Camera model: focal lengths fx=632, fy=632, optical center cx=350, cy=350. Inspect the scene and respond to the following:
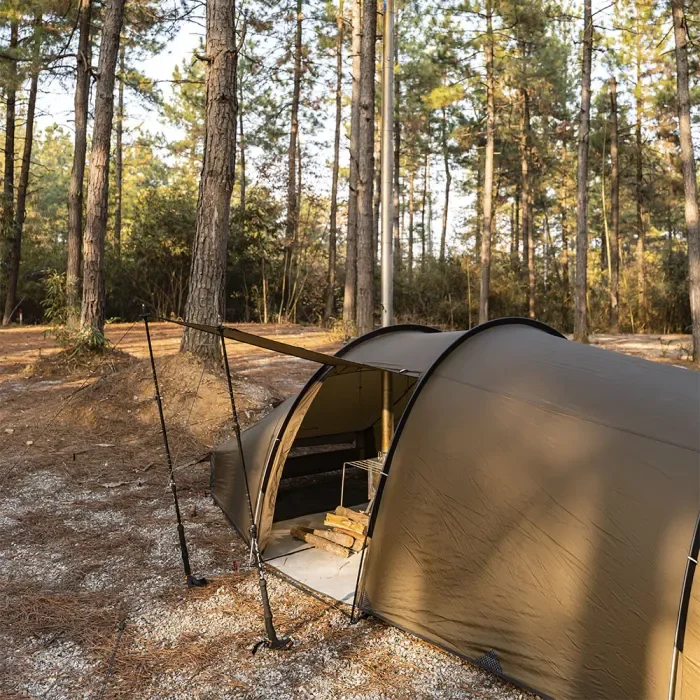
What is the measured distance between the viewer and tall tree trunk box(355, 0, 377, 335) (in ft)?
33.9

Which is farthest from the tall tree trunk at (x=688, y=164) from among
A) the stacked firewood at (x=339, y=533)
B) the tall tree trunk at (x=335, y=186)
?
the tall tree trunk at (x=335, y=186)

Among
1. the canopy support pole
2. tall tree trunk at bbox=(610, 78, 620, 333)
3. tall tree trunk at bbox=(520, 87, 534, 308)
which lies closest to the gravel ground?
the canopy support pole

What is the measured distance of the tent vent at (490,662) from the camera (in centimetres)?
279

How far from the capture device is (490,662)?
2818 mm

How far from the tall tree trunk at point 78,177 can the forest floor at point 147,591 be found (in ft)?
10.6

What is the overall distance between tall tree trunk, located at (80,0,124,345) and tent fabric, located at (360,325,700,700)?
7340 mm

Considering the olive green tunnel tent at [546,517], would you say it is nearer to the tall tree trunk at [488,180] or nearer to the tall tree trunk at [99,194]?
the tall tree trunk at [99,194]

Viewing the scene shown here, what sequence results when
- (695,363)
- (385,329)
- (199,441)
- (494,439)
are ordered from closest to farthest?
1. (494,439)
2. (385,329)
3. (199,441)
4. (695,363)

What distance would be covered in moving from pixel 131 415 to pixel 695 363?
370 inches

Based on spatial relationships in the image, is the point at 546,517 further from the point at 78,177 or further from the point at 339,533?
the point at 78,177

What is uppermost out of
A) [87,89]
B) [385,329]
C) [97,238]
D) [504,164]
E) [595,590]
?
[504,164]

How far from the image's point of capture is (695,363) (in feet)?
36.3

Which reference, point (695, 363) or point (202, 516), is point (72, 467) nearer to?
point (202, 516)

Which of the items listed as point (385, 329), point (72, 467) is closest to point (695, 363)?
point (385, 329)
